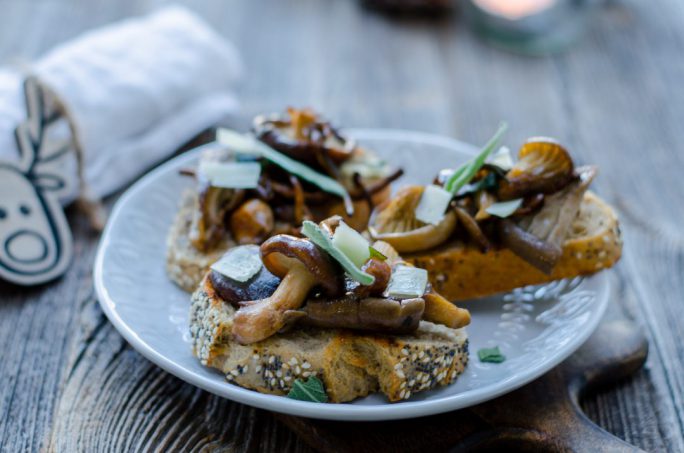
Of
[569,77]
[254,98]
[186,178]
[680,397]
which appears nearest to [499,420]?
[680,397]

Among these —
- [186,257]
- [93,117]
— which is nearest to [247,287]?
[186,257]

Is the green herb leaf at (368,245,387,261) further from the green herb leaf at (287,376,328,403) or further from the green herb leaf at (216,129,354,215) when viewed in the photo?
the green herb leaf at (216,129,354,215)

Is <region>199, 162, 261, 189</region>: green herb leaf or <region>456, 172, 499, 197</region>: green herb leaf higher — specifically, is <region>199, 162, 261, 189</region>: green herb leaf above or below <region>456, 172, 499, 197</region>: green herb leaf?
below

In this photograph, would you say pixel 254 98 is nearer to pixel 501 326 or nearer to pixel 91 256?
pixel 91 256

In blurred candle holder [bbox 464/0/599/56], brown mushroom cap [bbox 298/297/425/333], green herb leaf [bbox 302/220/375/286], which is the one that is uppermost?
green herb leaf [bbox 302/220/375/286]

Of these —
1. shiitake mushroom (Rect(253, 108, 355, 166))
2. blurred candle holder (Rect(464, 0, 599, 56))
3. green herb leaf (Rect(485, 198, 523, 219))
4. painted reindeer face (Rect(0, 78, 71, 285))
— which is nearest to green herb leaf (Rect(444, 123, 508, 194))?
green herb leaf (Rect(485, 198, 523, 219))

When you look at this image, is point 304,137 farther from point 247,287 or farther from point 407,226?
point 247,287

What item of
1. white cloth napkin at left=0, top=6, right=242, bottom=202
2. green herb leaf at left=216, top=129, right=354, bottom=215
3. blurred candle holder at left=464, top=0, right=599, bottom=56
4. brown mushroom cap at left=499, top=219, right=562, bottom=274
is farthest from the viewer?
blurred candle holder at left=464, top=0, right=599, bottom=56
